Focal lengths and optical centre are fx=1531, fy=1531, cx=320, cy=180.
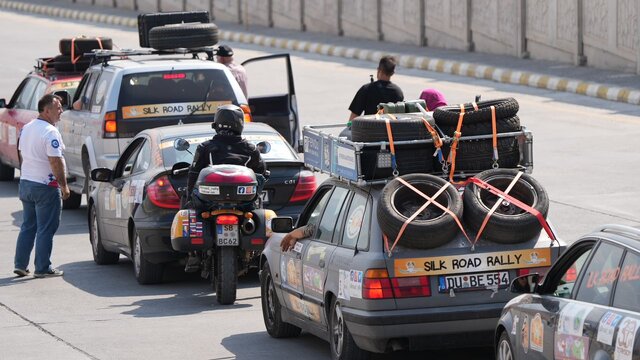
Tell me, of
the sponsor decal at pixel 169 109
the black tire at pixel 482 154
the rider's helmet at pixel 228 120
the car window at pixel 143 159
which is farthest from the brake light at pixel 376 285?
the sponsor decal at pixel 169 109

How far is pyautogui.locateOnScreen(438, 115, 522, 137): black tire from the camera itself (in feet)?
35.7

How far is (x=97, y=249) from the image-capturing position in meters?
16.2

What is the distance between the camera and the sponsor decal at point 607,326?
7.27 metres

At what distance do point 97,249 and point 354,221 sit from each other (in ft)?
20.9

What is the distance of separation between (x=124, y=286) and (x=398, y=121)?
16.6 feet

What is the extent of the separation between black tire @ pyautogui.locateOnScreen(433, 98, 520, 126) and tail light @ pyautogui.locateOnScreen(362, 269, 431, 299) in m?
1.55

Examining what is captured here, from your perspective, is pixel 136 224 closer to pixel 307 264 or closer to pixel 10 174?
pixel 307 264

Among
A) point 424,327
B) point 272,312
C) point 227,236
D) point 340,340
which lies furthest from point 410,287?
point 227,236

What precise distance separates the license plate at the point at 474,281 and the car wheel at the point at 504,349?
76 cm

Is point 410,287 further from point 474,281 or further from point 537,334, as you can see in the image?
point 537,334

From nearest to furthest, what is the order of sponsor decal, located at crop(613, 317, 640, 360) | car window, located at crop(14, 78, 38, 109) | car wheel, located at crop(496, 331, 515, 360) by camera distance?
sponsor decal, located at crop(613, 317, 640, 360), car wheel, located at crop(496, 331, 515, 360), car window, located at crop(14, 78, 38, 109)

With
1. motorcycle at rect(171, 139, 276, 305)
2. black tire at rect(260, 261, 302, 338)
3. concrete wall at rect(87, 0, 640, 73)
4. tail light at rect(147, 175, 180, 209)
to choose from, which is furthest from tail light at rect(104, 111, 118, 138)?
concrete wall at rect(87, 0, 640, 73)

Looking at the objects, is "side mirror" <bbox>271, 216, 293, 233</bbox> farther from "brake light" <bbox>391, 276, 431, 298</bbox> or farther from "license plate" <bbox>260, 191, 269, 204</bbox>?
"license plate" <bbox>260, 191, 269, 204</bbox>

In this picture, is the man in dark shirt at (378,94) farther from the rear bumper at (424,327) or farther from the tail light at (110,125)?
the rear bumper at (424,327)
